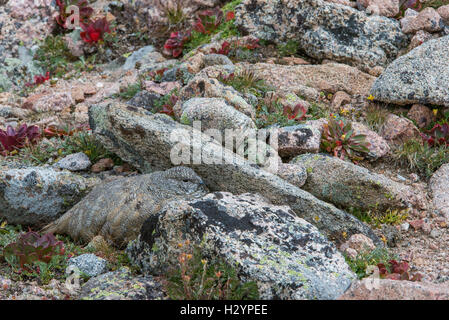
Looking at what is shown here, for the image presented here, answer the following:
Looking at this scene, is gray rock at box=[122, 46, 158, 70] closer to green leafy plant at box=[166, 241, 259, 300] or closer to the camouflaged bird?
the camouflaged bird

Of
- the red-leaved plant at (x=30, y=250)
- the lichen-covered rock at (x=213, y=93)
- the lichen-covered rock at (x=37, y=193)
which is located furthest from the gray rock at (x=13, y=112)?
the red-leaved plant at (x=30, y=250)

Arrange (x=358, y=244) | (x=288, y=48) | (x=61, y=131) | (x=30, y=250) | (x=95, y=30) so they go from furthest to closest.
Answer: (x=95, y=30) < (x=288, y=48) < (x=61, y=131) < (x=358, y=244) < (x=30, y=250)

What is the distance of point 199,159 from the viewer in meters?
6.27

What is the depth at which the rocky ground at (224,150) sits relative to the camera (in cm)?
472

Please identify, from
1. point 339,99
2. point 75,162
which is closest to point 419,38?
point 339,99

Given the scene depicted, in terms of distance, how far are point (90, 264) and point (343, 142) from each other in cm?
422

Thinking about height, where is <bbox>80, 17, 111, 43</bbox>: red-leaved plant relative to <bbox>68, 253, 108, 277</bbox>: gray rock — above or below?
above


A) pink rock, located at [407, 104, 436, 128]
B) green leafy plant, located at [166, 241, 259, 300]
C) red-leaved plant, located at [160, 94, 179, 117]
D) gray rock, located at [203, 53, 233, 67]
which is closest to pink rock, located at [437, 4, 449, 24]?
pink rock, located at [407, 104, 436, 128]

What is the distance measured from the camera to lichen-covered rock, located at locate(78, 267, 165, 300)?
443 cm

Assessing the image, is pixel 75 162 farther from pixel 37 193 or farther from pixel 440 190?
pixel 440 190

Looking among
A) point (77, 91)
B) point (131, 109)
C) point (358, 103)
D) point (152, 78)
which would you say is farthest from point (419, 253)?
point (77, 91)

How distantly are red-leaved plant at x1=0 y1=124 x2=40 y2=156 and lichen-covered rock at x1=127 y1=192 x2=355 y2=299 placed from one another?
3770 mm

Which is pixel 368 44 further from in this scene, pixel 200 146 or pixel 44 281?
pixel 44 281

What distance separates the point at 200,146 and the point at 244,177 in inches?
28.0
